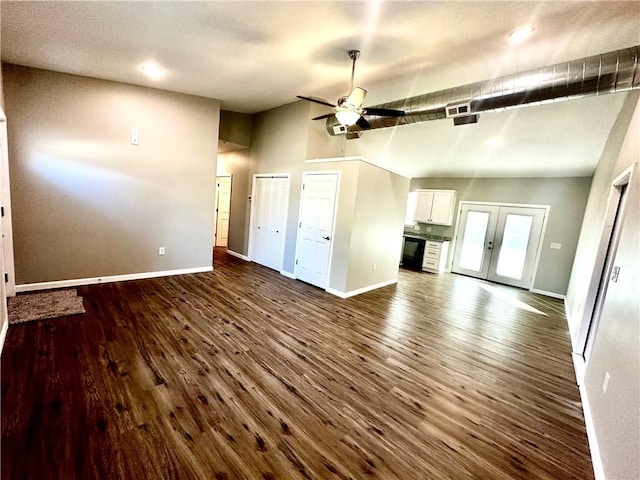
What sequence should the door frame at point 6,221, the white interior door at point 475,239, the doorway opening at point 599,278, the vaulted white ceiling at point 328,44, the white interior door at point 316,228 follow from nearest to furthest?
the vaulted white ceiling at point 328,44, the doorway opening at point 599,278, the door frame at point 6,221, the white interior door at point 316,228, the white interior door at point 475,239

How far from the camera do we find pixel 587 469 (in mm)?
1752

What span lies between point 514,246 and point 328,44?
6.60 m

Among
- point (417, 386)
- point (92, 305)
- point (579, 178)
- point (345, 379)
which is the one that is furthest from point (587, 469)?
point (579, 178)

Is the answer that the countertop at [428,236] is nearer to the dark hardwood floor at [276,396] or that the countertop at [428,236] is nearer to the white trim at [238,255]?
the dark hardwood floor at [276,396]

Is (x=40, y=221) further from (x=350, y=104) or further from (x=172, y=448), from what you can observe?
(x=350, y=104)

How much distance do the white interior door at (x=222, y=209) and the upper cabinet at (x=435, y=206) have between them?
555 centimetres

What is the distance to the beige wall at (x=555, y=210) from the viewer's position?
20.2ft

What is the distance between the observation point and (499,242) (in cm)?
715

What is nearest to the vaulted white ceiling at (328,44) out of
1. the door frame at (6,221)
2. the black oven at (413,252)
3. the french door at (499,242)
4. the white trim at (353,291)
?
the door frame at (6,221)

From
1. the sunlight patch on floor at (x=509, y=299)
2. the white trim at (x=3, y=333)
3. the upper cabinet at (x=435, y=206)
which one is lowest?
the sunlight patch on floor at (x=509, y=299)

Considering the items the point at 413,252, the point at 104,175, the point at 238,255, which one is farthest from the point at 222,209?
the point at 413,252

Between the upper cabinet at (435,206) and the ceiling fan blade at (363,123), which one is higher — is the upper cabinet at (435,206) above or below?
below

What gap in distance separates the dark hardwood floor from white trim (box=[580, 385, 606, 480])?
7cm

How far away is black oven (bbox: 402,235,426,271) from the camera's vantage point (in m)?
7.91
